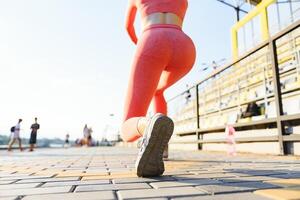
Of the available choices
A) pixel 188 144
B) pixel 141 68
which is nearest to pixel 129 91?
pixel 141 68

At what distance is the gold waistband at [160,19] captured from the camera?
263 centimetres

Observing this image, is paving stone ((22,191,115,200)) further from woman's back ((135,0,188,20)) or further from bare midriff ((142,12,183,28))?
woman's back ((135,0,188,20))

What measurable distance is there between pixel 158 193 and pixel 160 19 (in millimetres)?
1756

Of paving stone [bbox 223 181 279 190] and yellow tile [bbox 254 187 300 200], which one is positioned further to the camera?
paving stone [bbox 223 181 279 190]

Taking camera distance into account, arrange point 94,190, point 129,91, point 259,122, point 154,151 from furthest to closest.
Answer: point 259,122, point 129,91, point 154,151, point 94,190

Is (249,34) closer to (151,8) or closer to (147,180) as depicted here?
(151,8)

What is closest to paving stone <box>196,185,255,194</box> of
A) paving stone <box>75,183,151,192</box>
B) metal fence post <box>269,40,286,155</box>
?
paving stone <box>75,183,151,192</box>

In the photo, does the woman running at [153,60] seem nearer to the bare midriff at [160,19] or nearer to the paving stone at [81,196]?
the bare midriff at [160,19]

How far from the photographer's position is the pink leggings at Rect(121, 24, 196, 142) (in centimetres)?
232

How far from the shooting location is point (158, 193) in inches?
52.4

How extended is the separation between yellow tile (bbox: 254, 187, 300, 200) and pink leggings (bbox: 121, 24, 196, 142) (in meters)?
1.06

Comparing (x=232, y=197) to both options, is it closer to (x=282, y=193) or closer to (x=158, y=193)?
(x=282, y=193)

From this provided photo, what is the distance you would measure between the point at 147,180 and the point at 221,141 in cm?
409

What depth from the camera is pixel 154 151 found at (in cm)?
175
